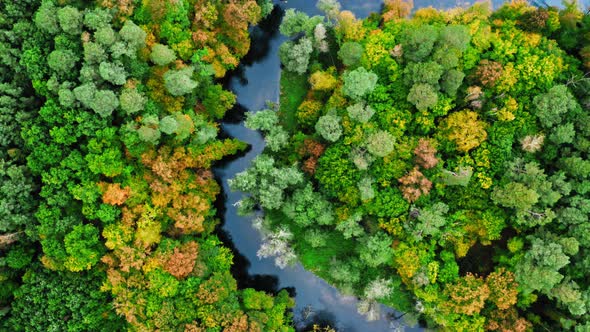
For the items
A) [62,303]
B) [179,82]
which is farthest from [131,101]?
[62,303]

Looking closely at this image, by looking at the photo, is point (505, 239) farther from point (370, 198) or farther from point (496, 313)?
point (370, 198)

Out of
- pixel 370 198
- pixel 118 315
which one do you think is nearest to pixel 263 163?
pixel 370 198

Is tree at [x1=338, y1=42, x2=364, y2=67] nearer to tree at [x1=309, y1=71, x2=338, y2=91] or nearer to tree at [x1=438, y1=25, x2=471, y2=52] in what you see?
tree at [x1=309, y1=71, x2=338, y2=91]

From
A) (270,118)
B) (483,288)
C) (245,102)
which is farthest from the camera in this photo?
(245,102)

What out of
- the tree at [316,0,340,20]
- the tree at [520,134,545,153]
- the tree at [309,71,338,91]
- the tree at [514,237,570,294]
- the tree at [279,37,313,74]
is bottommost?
the tree at [514,237,570,294]

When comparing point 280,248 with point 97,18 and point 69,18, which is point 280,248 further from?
point 69,18

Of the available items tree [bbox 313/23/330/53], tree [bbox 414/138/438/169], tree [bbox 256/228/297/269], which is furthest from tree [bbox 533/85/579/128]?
tree [bbox 256/228/297/269]

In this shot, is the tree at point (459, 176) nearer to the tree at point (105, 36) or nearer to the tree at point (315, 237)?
the tree at point (315, 237)
